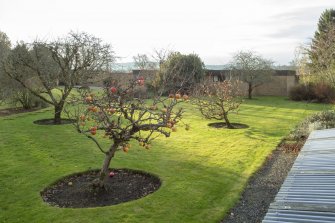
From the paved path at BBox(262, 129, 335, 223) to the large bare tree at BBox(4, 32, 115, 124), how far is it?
12997 millimetres

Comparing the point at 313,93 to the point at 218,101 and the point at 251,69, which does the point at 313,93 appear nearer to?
the point at 251,69

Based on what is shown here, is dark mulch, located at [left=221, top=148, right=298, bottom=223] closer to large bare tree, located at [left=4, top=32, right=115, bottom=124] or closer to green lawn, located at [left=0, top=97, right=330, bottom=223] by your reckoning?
green lawn, located at [left=0, top=97, right=330, bottom=223]

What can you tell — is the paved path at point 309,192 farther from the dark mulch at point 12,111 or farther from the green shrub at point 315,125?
the dark mulch at point 12,111

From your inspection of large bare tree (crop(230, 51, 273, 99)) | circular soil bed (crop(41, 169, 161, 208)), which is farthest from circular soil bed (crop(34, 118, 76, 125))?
large bare tree (crop(230, 51, 273, 99))

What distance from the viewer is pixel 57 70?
17.8 meters

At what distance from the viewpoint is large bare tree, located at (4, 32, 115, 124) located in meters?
16.8

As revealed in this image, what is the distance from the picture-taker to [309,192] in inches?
160

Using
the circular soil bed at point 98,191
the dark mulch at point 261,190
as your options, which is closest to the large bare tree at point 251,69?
the dark mulch at point 261,190

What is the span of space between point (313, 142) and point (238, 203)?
6.47ft

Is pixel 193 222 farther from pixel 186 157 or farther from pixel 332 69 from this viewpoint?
pixel 332 69

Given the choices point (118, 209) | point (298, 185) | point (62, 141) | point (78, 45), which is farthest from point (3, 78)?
point (298, 185)

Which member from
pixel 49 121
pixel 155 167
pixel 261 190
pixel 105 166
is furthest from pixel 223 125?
pixel 105 166

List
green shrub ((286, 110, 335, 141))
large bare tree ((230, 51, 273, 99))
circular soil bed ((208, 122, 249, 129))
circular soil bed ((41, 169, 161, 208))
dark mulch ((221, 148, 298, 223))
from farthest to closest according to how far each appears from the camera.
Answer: large bare tree ((230, 51, 273, 99)), circular soil bed ((208, 122, 249, 129)), green shrub ((286, 110, 335, 141)), circular soil bed ((41, 169, 161, 208)), dark mulch ((221, 148, 298, 223))

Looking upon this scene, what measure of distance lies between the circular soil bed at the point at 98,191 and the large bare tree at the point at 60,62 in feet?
27.5
